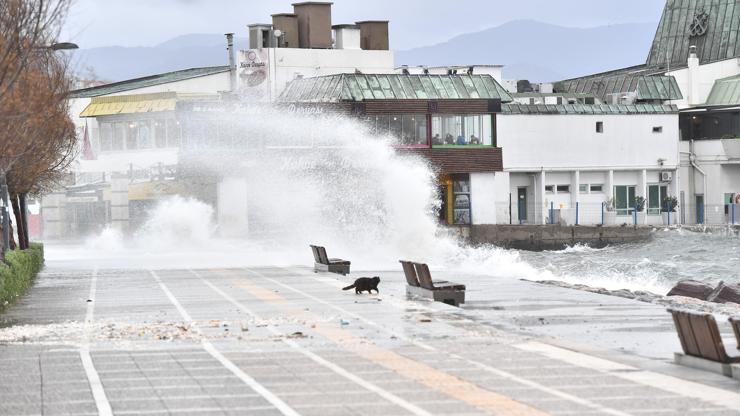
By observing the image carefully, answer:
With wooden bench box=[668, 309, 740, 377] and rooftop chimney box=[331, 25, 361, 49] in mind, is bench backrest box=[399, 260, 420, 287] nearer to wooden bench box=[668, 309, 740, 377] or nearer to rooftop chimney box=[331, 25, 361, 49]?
wooden bench box=[668, 309, 740, 377]

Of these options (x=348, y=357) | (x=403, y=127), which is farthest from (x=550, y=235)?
(x=348, y=357)

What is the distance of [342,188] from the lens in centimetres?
8625

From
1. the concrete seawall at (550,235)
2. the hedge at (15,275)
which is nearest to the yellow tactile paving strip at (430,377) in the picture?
the hedge at (15,275)

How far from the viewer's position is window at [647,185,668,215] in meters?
103

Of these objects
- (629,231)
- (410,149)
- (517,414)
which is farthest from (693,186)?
(517,414)

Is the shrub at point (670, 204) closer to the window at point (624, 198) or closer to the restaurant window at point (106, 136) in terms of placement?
the window at point (624, 198)

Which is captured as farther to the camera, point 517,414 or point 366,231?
point 366,231

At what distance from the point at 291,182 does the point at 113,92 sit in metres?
34.8

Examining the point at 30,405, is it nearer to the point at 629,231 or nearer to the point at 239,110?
the point at 239,110

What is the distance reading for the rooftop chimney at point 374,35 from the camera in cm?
11838

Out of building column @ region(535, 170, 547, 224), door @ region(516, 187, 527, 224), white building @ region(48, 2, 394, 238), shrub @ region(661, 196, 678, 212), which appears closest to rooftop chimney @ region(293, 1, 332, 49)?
white building @ region(48, 2, 394, 238)

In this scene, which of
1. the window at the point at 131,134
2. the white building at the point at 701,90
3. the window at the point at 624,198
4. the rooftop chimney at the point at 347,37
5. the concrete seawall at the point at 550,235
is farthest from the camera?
the rooftop chimney at the point at 347,37

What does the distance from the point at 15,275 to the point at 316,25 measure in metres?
77.0

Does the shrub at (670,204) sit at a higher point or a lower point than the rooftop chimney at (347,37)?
lower
